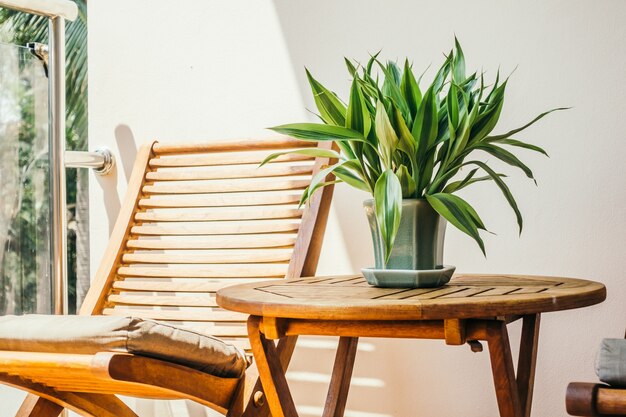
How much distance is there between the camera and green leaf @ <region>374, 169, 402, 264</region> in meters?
1.32

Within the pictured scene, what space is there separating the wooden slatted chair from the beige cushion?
0.13 meters

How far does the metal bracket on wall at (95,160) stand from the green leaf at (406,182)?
1292 millimetres

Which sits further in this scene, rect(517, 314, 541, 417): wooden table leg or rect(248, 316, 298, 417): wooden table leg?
rect(517, 314, 541, 417): wooden table leg

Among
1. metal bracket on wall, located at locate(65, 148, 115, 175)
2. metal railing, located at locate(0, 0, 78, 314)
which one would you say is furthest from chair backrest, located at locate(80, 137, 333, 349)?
metal bracket on wall, located at locate(65, 148, 115, 175)

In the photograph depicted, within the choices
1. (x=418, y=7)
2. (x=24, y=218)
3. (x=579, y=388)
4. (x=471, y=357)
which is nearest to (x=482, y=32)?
(x=418, y=7)

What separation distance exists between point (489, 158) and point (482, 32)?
32 centimetres

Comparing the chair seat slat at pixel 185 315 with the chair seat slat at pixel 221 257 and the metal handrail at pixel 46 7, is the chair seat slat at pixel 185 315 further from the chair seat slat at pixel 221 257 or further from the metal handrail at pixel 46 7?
the metal handrail at pixel 46 7

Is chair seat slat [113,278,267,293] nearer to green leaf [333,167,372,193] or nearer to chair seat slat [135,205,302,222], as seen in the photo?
chair seat slat [135,205,302,222]

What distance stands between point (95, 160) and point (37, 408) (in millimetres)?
1091

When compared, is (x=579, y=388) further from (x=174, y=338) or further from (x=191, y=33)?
(x=191, y=33)

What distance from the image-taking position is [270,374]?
1.37 meters

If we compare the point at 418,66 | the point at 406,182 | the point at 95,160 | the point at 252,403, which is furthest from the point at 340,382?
the point at 95,160

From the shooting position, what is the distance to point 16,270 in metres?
2.34

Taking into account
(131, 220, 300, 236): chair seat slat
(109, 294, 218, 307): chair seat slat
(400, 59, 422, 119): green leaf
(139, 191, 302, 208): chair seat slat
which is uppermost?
(400, 59, 422, 119): green leaf
